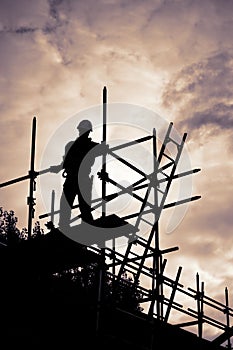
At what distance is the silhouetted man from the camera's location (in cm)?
1422

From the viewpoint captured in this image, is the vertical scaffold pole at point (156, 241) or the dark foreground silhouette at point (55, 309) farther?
the vertical scaffold pole at point (156, 241)

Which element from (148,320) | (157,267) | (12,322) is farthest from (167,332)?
(12,322)

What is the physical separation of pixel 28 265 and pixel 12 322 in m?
1.51

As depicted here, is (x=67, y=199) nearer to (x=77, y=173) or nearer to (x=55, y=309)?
(x=77, y=173)

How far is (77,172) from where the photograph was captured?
14.3m

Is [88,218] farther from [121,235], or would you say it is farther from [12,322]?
[12,322]

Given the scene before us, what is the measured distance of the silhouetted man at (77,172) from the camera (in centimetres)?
1422

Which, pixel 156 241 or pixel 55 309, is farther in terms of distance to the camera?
pixel 156 241

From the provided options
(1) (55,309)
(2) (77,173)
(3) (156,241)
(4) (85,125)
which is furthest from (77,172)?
(1) (55,309)

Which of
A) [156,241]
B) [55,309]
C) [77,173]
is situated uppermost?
[77,173]

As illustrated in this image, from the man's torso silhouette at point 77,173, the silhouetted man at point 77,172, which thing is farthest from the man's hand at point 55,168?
the man's torso silhouette at point 77,173

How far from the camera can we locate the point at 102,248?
12.4 meters

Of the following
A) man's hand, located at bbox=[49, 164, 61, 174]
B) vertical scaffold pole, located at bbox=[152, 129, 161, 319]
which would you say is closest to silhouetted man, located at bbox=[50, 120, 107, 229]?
man's hand, located at bbox=[49, 164, 61, 174]

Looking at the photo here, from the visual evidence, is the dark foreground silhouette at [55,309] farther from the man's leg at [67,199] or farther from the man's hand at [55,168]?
the man's hand at [55,168]
